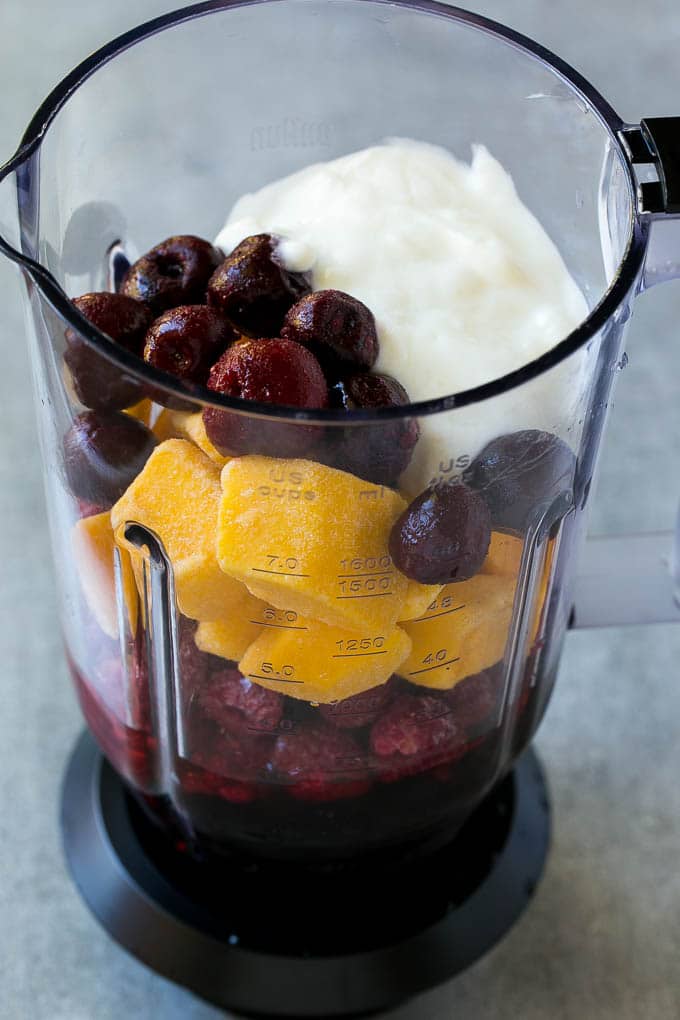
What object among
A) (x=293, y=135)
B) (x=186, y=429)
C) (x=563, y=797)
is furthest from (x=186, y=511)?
(x=563, y=797)

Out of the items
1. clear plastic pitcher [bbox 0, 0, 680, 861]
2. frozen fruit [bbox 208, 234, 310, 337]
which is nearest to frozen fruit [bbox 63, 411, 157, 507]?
clear plastic pitcher [bbox 0, 0, 680, 861]

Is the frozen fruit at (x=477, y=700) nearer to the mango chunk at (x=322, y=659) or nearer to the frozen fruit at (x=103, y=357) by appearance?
the mango chunk at (x=322, y=659)

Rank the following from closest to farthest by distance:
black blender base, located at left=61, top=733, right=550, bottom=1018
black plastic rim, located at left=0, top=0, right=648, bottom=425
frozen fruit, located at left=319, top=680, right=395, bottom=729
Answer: black plastic rim, located at left=0, top=0, right=648, bottom=425
frozen fruit, located at left=319, top=680, right=395, bottom=729
black blender base, located at left=61, top=733, right=550, bottom=1018

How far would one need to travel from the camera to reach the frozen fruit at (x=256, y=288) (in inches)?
24.5

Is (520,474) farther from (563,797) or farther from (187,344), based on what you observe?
(563,797)

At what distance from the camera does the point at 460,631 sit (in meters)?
0.58

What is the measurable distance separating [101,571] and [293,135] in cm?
30

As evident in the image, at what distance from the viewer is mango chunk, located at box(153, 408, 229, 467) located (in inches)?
20.6

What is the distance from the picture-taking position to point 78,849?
805 millimetres

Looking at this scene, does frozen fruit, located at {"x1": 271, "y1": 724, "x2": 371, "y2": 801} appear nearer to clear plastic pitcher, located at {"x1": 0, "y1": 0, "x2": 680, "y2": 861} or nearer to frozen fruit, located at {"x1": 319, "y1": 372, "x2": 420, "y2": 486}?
clear plastic pitcher, located at {"x1": 0, "y1": 0, "x2": 680, "y2": 861}

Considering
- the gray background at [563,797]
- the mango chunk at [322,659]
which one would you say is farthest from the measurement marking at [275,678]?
the gray background at [563,797]

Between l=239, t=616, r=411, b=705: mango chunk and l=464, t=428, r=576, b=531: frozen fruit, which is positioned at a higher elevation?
l=464, t=428, r=576, b=531: frozen fruit

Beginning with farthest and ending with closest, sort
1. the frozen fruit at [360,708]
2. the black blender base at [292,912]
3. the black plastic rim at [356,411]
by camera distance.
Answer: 1. the black blender base at [292,912]
2. the frozen fruit at [360,708]
3. the black plastic rim at [356,411]

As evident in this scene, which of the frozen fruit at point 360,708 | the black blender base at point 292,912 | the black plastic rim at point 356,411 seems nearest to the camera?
the black plastic rim at point 356,411
